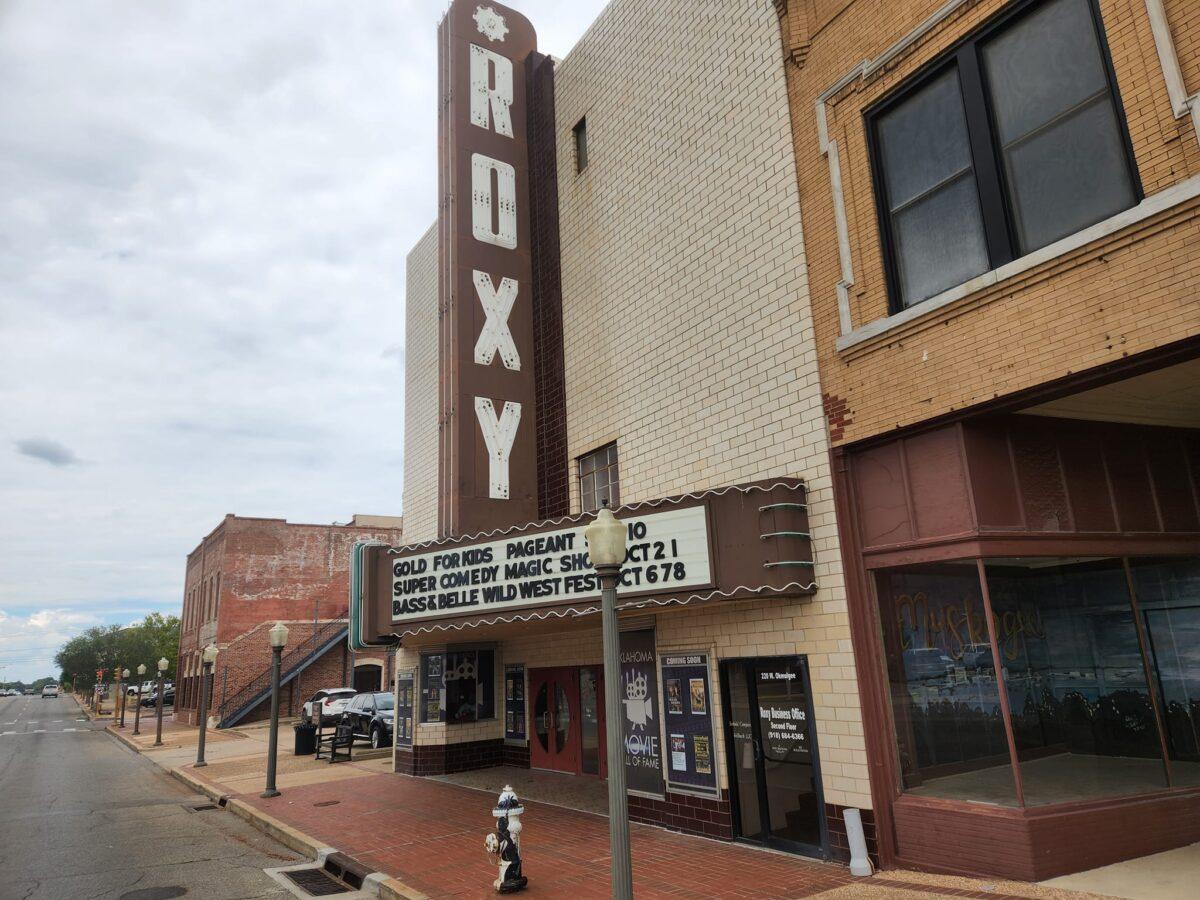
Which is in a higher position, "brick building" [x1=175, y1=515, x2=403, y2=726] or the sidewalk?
"brick building" [x1=175, y1=515, x2=403, y2=726]

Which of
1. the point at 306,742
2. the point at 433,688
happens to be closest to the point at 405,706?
the point at 433,688

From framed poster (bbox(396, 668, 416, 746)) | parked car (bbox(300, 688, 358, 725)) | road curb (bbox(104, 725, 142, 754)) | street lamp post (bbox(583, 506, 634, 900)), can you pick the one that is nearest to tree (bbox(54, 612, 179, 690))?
road curb (bbox(104, 725, 142, 754))

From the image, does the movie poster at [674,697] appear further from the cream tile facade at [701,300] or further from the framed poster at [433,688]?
the framed poster at [433,688]

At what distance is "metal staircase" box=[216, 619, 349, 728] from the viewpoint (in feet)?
117

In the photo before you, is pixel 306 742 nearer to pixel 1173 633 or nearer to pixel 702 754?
pixel 702 754

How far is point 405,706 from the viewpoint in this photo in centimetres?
1742

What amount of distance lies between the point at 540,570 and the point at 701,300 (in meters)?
4.59

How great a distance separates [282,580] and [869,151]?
3828cm

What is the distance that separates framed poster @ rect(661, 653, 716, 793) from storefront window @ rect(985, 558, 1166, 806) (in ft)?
12.2

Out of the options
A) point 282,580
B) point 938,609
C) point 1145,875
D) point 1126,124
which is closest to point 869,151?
point 1126,124

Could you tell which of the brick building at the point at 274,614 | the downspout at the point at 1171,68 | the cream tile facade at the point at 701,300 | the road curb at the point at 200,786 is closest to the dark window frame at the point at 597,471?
the cream tile facade at the point at 701,300

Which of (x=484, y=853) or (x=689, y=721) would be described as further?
(x=689, y=721)

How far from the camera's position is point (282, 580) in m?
40.1

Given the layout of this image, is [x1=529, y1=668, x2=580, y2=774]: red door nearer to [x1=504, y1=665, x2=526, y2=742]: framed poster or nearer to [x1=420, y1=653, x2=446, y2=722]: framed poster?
[x1=504, y1=665, x2=526, y2=742]: framed poster
